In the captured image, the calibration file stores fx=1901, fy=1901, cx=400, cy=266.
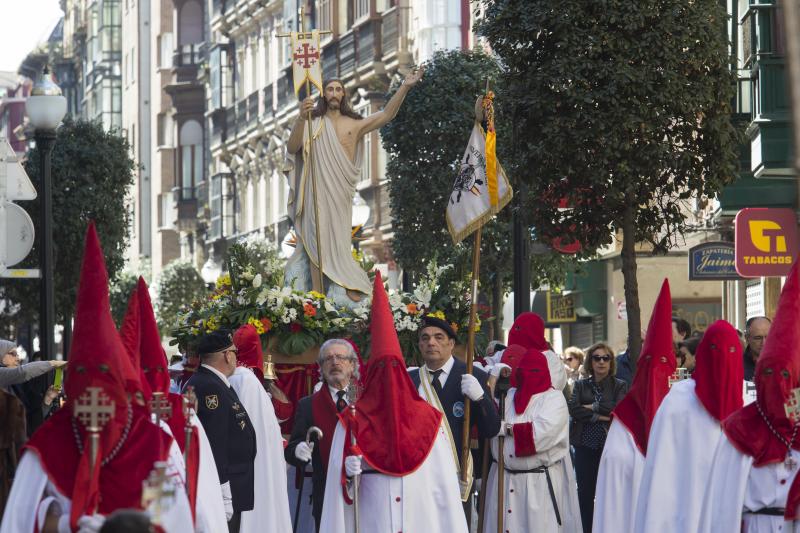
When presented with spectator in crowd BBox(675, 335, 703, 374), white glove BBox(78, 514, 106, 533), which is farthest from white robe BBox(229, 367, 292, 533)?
white glove BBox(78, 514, 106, 533)

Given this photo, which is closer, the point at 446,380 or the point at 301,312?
the point at 446,380

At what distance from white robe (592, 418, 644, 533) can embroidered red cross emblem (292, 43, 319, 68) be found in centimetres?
747

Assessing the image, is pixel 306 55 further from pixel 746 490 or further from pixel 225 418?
pixel 746 490

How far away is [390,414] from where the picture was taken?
369 inches

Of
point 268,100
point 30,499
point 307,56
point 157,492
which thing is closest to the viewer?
point 157,492

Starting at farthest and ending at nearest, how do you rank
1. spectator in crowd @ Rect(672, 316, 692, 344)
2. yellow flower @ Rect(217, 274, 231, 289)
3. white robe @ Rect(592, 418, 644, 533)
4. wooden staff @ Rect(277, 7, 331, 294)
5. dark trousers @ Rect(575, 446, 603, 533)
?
wooden staff @ Rect(277, 7, 331, 294), yellow flower @ Rect(217, 274, 231, 289), spectator in crowd @ Rect(672, 316, 692, 344), dark trousers @ Rect(575, 446, 603, 533), white robe @ Rect(592, 418, 644, 533)

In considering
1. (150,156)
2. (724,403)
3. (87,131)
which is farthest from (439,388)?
(150,156)

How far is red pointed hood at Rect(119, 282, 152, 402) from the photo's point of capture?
7.04 m

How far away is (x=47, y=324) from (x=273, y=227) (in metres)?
38.7

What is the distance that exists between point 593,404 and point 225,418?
3.76 metres

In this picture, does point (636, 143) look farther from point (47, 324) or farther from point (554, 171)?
point (47, 324)

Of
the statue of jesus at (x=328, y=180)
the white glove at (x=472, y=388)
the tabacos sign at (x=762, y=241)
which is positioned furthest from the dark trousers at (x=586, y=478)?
the tabacos sign at (x=762, y=241)

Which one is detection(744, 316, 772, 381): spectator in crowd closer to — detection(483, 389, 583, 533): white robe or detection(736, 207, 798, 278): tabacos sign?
detection(483, 389, 583, 533): white robe

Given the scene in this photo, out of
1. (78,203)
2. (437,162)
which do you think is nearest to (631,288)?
(437,162)
